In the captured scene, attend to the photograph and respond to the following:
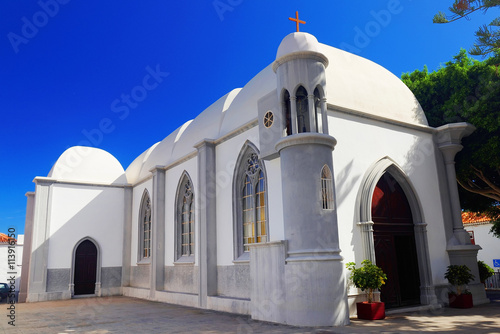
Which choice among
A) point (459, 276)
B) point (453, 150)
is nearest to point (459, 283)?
point (459, 276)

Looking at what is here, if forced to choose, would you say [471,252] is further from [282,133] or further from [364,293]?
[282,133]

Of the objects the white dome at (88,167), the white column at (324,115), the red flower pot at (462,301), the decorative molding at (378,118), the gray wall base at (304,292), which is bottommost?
the red flower pot at (462,301)

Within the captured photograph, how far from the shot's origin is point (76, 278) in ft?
57.8

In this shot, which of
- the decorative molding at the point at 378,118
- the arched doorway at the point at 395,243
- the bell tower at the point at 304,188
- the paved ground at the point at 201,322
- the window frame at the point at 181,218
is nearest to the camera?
the paved ground at the point at 201,322

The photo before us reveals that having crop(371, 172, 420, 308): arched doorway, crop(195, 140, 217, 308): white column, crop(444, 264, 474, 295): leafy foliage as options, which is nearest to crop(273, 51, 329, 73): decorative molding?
crop(371, 172, 420, 308): arched doorway

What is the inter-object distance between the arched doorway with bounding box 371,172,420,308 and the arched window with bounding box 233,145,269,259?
9.95ft

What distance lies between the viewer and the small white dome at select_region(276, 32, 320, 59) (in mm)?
9570

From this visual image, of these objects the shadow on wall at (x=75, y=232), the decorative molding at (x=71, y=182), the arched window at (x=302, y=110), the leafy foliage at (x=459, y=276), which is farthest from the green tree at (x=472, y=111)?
the shadow on wall at (x=75, y=232)

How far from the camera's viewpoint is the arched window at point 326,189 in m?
→ 8.97

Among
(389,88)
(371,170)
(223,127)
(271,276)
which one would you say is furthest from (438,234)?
(223,127)

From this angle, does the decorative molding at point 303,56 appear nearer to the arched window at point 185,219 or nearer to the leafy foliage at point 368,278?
the leafy foliage at point 368,278

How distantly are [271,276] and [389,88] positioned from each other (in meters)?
6.88

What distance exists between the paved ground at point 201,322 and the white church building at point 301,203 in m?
0.53

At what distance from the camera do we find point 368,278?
8.78 meters
